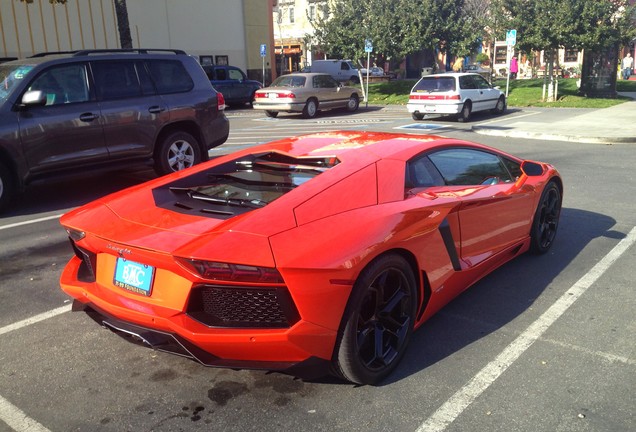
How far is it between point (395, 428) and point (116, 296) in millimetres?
1611

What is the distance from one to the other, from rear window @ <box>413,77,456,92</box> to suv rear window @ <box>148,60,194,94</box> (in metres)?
12.1

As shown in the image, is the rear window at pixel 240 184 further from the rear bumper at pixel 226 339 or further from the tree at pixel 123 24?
the tree at pixel 123 24

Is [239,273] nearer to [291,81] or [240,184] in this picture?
[240,184]

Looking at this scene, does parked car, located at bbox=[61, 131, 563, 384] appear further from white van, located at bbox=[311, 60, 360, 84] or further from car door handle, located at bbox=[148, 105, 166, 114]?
white van, located at bbox=[311, 60, 360, 84]

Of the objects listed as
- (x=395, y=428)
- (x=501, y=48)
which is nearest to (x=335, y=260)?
(x=395, y=428)

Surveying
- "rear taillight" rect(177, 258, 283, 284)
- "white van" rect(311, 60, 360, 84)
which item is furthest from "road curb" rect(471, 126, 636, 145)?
"white van" rect(311, 60, 360, 84)

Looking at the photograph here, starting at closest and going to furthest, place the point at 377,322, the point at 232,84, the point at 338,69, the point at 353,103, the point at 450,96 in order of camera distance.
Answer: the point at 377,322, the point at 450,96, the point at 353,103, the point at 232,84, the point at 338,69

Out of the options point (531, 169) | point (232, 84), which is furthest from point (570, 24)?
point (531, 169)

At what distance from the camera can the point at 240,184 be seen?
3811 mm

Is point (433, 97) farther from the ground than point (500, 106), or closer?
farther from the ground

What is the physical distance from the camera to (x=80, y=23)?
2455 centimetres

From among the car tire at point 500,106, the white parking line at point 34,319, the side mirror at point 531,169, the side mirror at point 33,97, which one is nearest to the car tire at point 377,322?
the side mirror at point 531,169

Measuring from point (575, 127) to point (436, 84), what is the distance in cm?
496

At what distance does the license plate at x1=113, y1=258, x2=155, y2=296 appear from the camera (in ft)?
9.70
